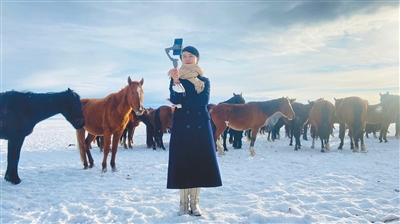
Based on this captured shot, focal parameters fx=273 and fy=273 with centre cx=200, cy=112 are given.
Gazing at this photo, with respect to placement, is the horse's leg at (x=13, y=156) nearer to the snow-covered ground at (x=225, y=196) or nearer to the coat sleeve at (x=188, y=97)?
the snow-covered ground at (x=225, y=196)

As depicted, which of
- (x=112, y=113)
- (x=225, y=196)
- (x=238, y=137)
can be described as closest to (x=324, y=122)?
Result: (x=238, y=137)

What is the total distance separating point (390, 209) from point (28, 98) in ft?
23.0

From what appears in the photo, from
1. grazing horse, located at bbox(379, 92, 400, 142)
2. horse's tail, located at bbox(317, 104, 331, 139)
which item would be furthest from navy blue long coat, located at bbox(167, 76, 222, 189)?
grazing horse, located at bbox(379, 92, 400, 142)

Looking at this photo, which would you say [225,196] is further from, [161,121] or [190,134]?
[161,121]

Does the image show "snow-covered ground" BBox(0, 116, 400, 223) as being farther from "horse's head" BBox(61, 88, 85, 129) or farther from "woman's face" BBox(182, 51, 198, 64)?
"woman's face" BBox(182, 51, 198, 64)

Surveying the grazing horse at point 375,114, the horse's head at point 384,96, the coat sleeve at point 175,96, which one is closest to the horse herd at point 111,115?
the coat sleeve at point 175,96

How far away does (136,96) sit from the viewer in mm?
6465

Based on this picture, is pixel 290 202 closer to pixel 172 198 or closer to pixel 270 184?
pixel 270 184

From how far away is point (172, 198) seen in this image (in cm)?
464

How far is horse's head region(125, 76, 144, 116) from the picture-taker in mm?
6457

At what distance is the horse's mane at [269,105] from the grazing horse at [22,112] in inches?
270

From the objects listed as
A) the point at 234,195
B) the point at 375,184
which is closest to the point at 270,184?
the point at 234,195

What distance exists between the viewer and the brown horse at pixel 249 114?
10.7m

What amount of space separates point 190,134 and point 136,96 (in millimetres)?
3307
